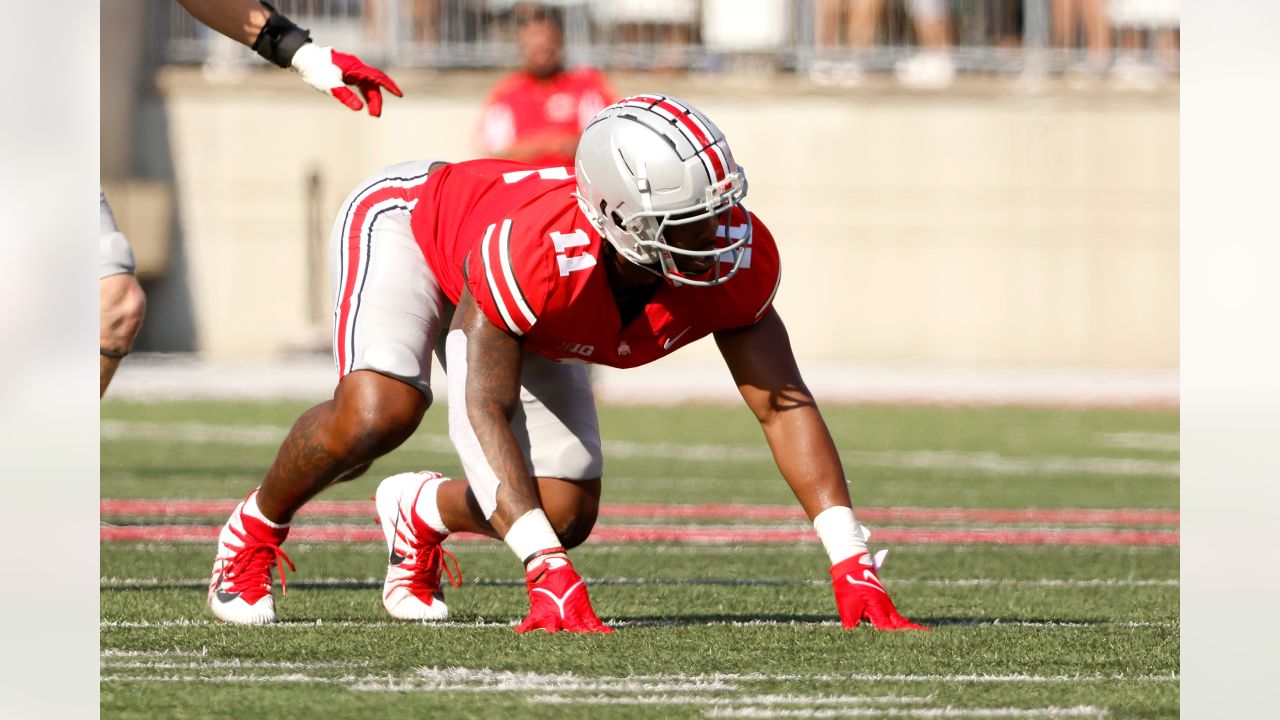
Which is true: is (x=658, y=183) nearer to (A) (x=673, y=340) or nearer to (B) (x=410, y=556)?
(A) (x=673, y=340)

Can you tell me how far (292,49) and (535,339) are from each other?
1.13m

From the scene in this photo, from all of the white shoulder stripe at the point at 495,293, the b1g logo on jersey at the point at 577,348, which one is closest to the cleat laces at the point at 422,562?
the b1g logo on jersey at the point at 577,348

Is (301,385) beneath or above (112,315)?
beneath

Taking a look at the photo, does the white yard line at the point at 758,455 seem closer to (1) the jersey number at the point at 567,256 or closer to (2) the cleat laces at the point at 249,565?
(2) the cleat laces at the point at 249,565

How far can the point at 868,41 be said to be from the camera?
19.6 meters

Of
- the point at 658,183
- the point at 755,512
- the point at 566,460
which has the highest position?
the point at 658,183

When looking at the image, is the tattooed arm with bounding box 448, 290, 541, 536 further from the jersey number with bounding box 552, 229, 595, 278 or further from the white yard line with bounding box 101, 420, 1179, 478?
the white yard line with bounding box 101, 420, 1179, 478

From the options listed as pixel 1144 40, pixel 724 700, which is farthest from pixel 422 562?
pixel 1144 40
